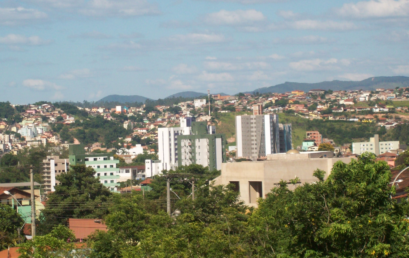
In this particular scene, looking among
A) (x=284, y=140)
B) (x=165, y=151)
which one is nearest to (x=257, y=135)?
(x=284, y=140)

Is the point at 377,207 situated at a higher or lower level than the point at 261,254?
higher

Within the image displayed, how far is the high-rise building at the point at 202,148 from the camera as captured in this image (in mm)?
90562

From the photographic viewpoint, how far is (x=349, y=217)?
450 inches

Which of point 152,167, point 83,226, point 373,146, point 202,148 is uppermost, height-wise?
point 202,148

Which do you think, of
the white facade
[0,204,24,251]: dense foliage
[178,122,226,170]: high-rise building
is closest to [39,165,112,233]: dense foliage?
[0,204,24,251]: dense foliage

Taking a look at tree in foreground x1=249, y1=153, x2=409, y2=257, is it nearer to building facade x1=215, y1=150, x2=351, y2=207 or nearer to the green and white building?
building facade x1=215, y1=150, x2=351, y2=207

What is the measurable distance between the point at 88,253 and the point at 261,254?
6.21 m

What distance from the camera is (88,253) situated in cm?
1798

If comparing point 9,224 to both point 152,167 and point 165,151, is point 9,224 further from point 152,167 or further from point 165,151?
point 165,151

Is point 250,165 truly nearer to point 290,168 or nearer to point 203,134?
point 290,168

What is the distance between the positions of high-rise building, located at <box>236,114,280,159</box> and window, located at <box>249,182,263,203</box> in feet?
278

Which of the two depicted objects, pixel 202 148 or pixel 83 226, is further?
pixel 202 148

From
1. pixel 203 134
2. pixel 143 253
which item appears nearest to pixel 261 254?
pixel 143 253

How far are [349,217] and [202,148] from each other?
265ft
